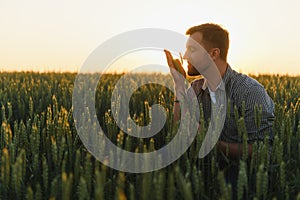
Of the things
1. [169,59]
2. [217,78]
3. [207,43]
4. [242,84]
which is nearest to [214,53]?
[207,43]

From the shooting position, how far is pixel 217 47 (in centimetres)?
329

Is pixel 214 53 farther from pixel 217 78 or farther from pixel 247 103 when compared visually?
pixel 247 103

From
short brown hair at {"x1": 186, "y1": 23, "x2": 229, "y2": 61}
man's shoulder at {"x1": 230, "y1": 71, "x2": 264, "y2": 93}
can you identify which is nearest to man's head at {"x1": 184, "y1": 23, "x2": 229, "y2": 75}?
short brown hair at {"x1": 186, "y1": 23, "x2": 229, "y2": 61}

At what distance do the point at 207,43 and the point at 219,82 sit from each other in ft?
1.11

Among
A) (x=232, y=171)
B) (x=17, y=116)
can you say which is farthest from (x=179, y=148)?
(x=17, y=116)

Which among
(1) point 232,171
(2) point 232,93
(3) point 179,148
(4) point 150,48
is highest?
(4) point 150,48

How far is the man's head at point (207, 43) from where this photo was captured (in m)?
3.17

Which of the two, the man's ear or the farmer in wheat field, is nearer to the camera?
the farmer in wheat field

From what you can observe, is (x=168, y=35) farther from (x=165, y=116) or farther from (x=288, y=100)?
(x=288, y=100)

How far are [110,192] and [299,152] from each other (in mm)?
941

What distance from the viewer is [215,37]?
329cm

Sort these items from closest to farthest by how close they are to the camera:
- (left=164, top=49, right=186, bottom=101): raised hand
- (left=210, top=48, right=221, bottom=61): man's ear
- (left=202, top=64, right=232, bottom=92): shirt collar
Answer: (left=164, top=49, right=186, bottom=101): raised hand, (left=202, top=64, right=232, bottom=92): shirt collar, (left=210, top=48, right=221, bottom=61): man's ear

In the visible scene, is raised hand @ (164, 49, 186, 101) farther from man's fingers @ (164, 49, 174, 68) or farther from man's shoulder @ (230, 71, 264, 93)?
man's shoulder @ (230, 71, 264, 93)

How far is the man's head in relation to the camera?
10.4 feet
